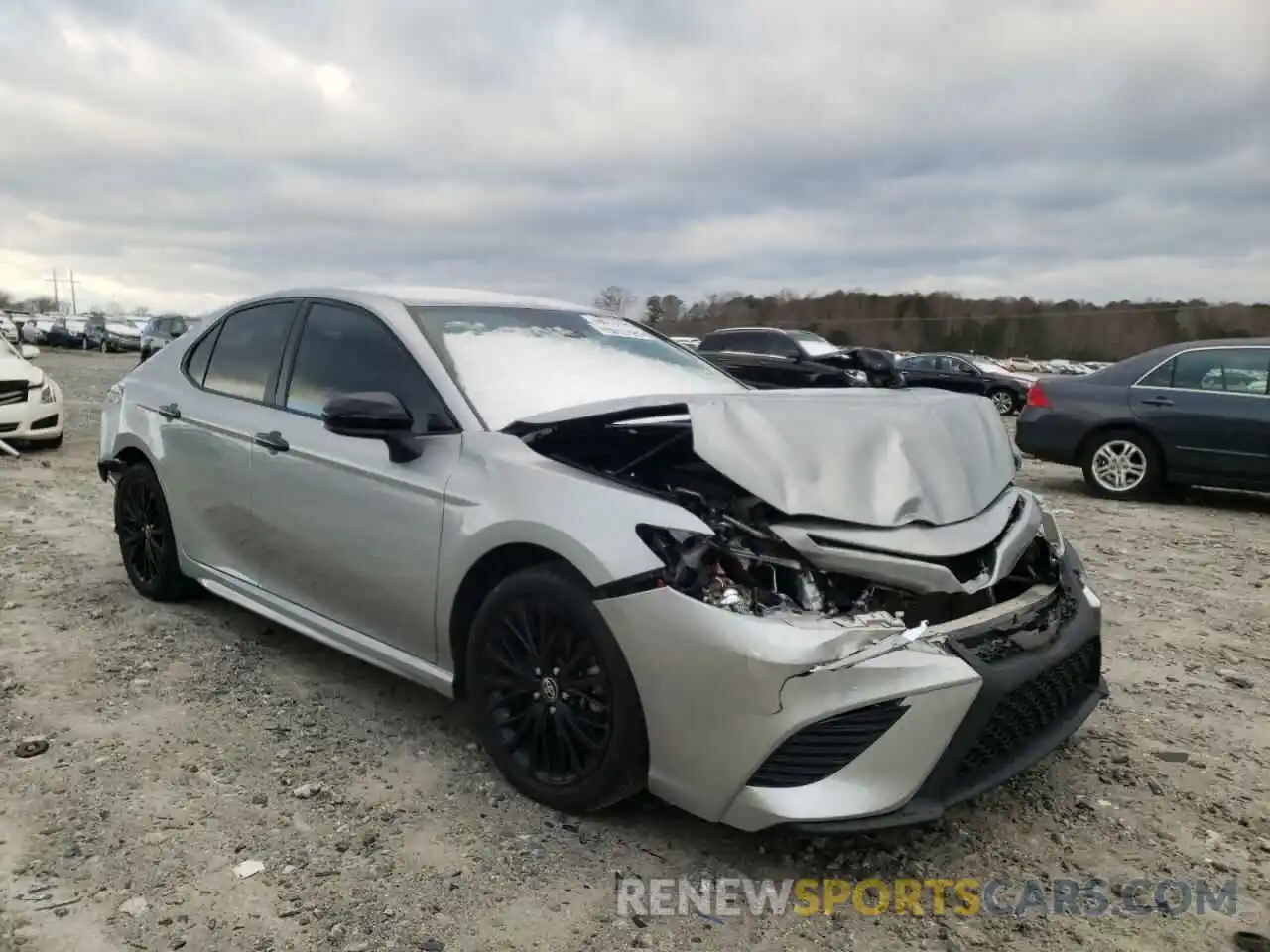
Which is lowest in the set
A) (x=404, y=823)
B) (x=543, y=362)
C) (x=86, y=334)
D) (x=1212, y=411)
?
(x=86, y=334)

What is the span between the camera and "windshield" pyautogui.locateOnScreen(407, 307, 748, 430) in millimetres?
3223

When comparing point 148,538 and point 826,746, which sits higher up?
point 826,746

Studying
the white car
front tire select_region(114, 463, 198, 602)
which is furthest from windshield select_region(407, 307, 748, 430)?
the white car

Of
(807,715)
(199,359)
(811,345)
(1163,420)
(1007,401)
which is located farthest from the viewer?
(1007,401)

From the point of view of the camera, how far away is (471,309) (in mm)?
3660

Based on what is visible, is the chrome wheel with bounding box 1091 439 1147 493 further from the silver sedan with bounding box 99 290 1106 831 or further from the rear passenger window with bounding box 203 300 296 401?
the rear passenger window with bounding box 203 300 296 401

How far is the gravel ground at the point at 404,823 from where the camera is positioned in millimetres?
2332

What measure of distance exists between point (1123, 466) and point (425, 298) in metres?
7.05

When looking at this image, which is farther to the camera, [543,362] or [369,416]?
[543,362]

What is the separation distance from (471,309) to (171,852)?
80.6 inches

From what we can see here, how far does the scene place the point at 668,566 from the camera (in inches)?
96.3

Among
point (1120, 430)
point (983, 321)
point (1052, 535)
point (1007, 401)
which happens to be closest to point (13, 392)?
point (1052, 535)

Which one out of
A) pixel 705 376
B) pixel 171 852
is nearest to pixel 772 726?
pixel 171 852

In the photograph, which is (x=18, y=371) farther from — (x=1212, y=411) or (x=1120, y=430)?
(x=1212, y=411)
